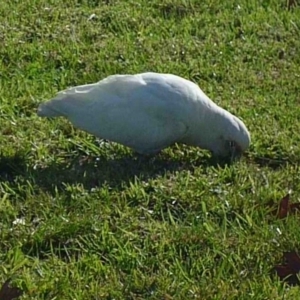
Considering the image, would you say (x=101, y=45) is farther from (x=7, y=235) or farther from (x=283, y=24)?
(x=7, y=235)

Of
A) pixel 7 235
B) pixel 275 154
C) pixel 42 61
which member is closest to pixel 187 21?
pixel 42 61

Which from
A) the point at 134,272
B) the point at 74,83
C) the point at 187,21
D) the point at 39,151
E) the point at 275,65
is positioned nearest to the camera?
the point at 134,272

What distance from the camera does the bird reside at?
4699 millimetres

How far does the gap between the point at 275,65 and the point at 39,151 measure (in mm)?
1910

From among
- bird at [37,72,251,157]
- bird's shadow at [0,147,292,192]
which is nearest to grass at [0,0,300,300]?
bird's shadow at [0,147,292,192]

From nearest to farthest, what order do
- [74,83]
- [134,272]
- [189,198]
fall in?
[134,272], [189,198], [74,83]

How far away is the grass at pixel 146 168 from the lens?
391 centimetres

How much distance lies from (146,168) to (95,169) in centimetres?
25

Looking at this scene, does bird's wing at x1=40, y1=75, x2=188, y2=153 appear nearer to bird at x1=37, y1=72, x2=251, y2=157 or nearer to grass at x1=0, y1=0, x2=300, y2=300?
bird at x1=37, y1=72, x2=251, y2=157

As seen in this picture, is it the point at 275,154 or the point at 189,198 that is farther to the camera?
the point at 275,154

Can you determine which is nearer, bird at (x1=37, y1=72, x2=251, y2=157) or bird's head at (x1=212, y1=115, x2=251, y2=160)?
bird at (x1=37, y1=72, x2=251, y2=157)

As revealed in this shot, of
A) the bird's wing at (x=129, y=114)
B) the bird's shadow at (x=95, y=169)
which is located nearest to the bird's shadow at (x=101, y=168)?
the bird's shadow at (x=95, y=169)

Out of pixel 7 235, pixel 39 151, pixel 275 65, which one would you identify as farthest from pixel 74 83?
pixel 7 235

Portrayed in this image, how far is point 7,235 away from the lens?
162 inches
